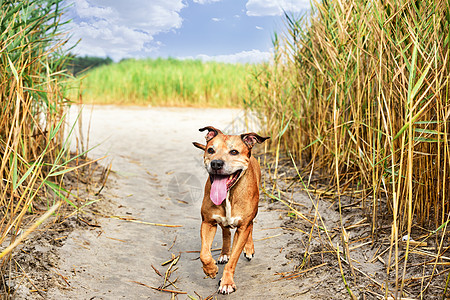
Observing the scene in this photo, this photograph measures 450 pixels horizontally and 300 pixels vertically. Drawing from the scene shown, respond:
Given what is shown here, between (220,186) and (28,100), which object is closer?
(220,186)

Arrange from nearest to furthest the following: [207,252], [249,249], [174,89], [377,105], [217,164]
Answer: [217,164] → [207,252] → [249,249] → [377,105] → [174,89]

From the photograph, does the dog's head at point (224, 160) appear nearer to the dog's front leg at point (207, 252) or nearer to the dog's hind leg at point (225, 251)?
the dog's front leg at point (207, 252)

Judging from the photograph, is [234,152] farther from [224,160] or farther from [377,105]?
[377,105]

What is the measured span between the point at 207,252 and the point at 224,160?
640 millimetres

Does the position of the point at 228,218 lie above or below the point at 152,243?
above

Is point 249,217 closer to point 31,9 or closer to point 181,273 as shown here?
point 181,273

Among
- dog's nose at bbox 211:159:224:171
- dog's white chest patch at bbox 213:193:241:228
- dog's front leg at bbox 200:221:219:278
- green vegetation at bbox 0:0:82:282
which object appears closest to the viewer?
dog's nose at bbox 211:159:224:171

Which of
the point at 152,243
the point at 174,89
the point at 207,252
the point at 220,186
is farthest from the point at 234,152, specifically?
the point at 174,89

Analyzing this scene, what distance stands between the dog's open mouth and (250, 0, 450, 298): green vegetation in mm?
706

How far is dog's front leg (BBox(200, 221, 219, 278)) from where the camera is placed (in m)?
3.01

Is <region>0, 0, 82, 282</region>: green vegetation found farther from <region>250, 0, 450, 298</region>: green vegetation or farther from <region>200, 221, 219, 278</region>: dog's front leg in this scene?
<region>250, 0, 450, 298</region>: green vegetation

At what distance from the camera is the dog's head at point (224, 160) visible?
2887mm

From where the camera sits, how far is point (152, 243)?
3.94 meters

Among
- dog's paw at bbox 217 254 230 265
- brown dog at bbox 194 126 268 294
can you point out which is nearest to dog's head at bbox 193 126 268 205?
brown dog at bbox 194 126 268 294
